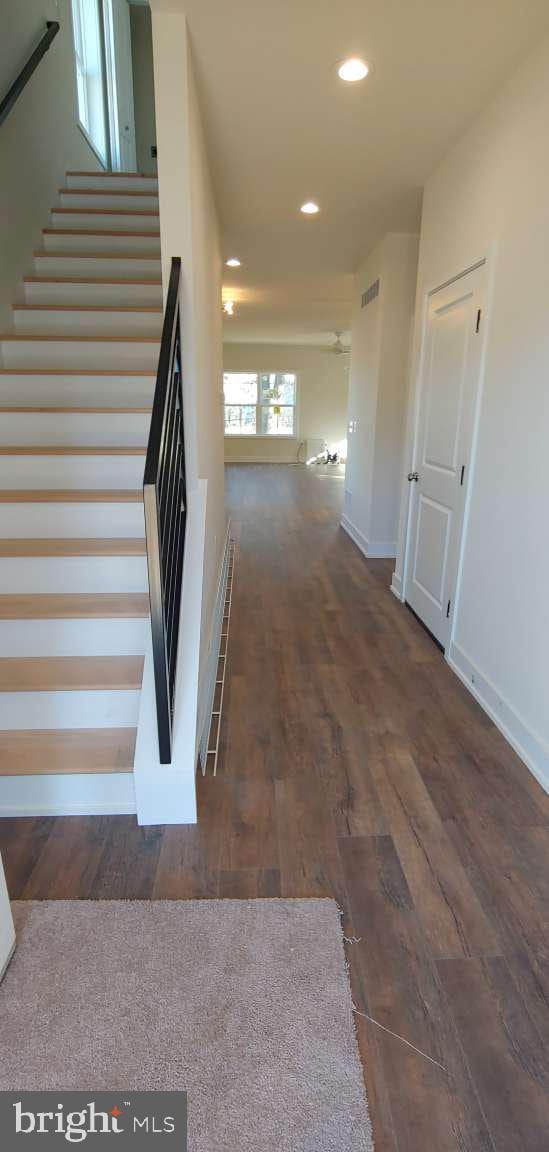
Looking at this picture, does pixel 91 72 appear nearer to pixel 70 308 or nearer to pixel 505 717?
pixel 70 308

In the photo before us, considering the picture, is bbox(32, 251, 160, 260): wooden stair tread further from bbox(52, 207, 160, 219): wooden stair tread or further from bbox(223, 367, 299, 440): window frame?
bbox(223, 367, 299, 440): window frame

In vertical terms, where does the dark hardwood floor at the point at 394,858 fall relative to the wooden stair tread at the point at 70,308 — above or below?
below

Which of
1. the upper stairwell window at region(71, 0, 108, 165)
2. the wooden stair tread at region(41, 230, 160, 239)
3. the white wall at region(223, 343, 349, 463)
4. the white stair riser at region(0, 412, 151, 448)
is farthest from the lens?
the white wall at region(223, 343, 349, 463)

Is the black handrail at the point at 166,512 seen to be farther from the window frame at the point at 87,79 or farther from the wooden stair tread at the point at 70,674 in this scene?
the window frame at the point at 87,79

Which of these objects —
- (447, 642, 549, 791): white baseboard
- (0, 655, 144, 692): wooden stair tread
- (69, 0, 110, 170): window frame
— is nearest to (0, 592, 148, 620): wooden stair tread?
(0, 655, 144, 692): wooden stair tread

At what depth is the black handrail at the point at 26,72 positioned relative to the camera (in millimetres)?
2924

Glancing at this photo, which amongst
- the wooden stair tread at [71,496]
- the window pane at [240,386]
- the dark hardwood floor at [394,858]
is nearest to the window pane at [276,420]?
the window pane at [240,386]

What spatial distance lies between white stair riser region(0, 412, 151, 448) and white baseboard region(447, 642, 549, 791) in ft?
6.30

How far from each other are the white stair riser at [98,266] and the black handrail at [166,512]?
155 cm

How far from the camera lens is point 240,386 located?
12.5 meters

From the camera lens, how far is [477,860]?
5.70ft

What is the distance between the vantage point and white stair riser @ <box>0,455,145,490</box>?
251 centimetres

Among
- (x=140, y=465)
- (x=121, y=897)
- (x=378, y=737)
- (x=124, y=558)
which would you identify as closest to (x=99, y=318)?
(x=140, y=465)

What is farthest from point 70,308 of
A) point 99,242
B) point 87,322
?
point 99,242
